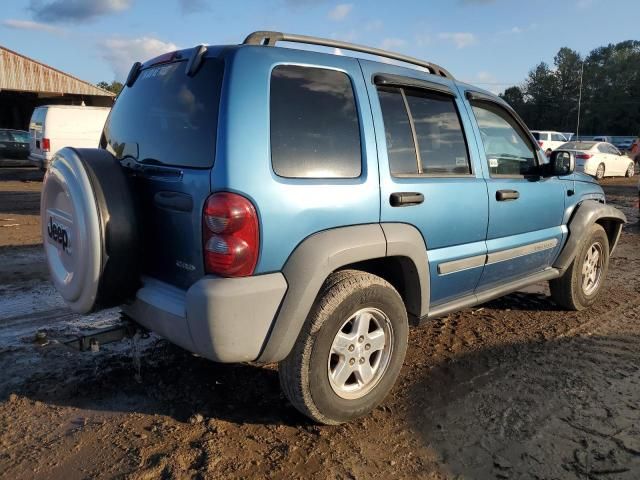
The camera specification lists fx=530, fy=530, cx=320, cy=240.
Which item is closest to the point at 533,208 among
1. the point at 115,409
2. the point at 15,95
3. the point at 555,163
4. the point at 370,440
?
the point at 555,163

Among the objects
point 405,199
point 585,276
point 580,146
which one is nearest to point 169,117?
point 405,199

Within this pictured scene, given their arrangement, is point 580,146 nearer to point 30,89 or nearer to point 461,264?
point 461,264

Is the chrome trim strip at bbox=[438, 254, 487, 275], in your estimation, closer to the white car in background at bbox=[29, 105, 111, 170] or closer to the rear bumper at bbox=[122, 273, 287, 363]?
the rear bumper at bbox=[122, 273, 287, 363]

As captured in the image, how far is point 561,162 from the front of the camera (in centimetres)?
421

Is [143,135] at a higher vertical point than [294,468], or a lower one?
higher

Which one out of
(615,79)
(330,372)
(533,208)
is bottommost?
(330,372)

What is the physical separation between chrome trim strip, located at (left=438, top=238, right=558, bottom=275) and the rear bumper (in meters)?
1.33

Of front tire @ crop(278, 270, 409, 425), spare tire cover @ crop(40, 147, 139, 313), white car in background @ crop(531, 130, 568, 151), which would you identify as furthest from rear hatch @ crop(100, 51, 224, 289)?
white car in background @ crop(531, 130, 568, 151)

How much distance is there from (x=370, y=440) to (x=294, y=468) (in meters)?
0.49

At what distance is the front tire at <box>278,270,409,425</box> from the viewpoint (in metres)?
2.72

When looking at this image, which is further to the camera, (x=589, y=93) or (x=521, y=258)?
(x=589, y=93)

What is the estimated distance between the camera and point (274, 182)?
2523 mm

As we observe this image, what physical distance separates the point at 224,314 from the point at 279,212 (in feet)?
1.77

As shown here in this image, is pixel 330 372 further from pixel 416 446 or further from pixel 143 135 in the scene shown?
pixel 143 135
